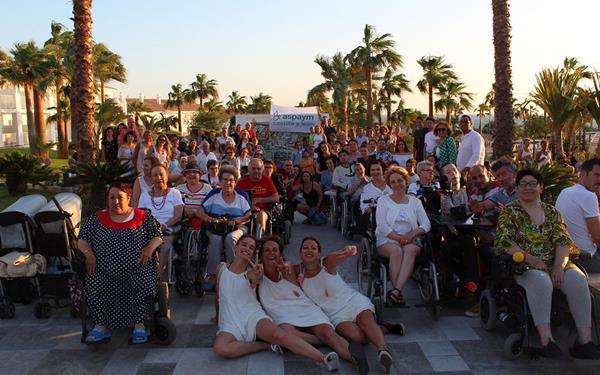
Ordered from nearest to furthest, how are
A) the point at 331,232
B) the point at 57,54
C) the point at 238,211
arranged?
the point at 238,211 → the point at 331,232 → the point at 57,54

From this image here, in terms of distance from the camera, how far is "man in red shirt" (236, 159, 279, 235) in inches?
275

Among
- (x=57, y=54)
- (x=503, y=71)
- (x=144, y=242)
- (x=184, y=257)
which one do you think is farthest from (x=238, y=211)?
(x=57, y=54)

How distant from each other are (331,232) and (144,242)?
187 inches

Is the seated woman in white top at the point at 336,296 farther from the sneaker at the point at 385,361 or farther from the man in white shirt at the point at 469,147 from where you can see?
the man in white shirt at the point at 469,147

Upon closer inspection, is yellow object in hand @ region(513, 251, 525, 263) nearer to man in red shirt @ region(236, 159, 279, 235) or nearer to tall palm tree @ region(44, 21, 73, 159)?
man in red shirt @ region(236, 159, 279, 235)

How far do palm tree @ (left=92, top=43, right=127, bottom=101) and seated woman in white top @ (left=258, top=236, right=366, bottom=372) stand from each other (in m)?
30.5

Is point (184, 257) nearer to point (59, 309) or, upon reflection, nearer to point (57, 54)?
point (59, 309)

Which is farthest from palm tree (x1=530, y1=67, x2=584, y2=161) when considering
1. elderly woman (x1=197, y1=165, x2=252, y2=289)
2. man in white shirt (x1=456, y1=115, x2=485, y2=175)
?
elderly woman (x1=197, y1=165, x2=252, y2=289)

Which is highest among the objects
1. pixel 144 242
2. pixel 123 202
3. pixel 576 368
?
pixel 123 202

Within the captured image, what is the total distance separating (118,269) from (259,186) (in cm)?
303

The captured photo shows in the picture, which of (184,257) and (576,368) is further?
(184,257)

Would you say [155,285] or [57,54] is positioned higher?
[57,54]

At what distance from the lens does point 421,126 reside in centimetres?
1155

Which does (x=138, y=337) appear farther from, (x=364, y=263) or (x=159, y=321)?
(x=364, y=263)
